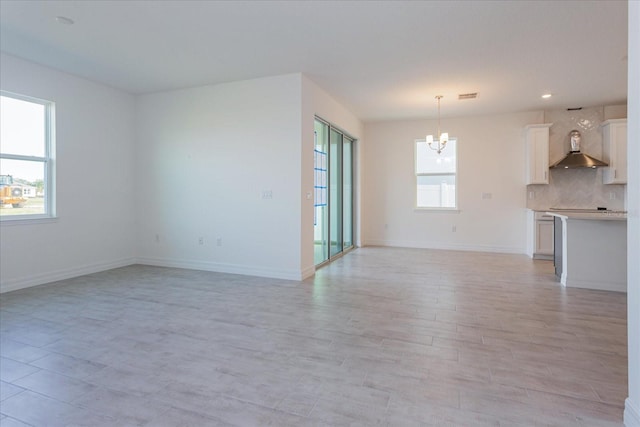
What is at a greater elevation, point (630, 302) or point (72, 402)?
point (630, 302)

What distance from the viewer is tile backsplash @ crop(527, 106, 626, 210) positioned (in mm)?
6469

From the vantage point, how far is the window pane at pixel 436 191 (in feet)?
24.7

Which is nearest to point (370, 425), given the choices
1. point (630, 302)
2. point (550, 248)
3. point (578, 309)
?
point (630, 302)

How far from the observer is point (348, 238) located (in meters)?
7.46

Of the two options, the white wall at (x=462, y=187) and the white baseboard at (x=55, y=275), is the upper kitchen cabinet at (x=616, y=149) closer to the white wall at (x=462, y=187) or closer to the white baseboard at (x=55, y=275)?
the white wall at (x=462, y=187)

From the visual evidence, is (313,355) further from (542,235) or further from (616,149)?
(616,149)

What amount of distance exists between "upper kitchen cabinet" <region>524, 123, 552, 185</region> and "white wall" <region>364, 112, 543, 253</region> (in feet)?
1.15

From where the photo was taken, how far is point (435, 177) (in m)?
7.62

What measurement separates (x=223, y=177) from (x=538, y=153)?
19.2 ft

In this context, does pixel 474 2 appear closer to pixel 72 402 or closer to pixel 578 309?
pixel 578 309

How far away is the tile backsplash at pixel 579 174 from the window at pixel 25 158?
841 centimetres

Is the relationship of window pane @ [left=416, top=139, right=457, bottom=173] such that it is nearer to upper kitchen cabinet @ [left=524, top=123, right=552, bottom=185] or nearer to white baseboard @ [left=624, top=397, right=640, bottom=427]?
upper kitchen cabinet @ [left=524, top=123, right=552, bottom=185]

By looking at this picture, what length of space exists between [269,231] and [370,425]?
350cm

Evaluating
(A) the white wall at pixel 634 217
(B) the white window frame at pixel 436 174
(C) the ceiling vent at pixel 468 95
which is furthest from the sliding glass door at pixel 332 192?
(A) the white wall at pixel 634 217
